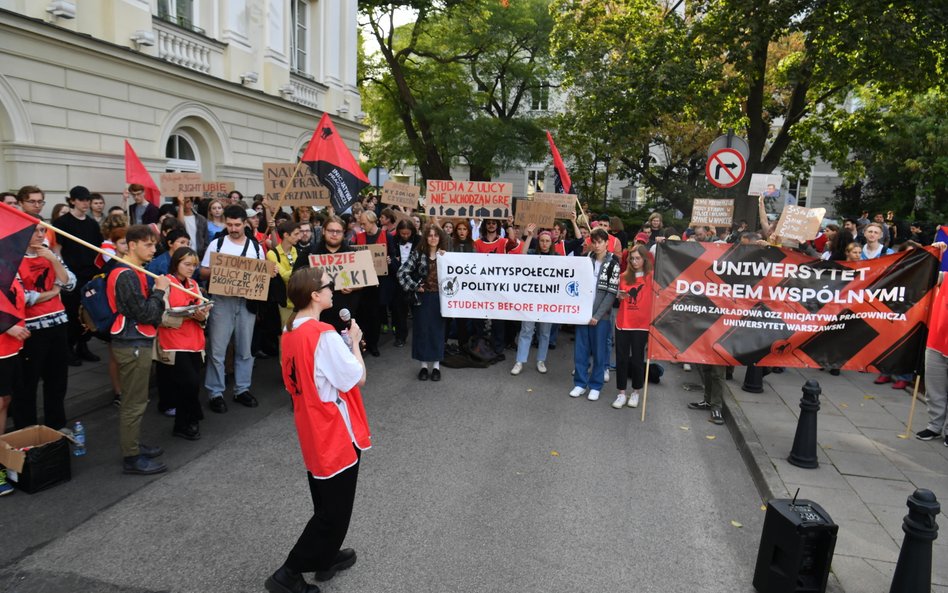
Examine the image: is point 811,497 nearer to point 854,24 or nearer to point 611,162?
point 854,24

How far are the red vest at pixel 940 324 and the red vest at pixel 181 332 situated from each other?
23.3ft

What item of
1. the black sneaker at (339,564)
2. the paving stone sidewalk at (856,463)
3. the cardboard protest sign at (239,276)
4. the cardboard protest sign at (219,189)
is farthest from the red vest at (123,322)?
the cardboard protest sign at (219,189)

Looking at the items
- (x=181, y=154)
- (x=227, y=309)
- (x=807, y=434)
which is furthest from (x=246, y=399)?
(x=181, y=154)

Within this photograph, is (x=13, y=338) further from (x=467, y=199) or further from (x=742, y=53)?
(x=742, y=53)

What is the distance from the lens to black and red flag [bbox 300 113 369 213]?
8992mm

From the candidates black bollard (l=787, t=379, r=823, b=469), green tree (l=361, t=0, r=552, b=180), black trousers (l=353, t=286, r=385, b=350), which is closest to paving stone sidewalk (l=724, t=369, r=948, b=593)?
black bollard (l=787, t=379, r=823, b=469)

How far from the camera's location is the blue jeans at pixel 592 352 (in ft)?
26.8

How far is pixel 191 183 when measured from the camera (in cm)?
1022

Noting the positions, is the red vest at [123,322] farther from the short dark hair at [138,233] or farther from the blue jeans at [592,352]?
the blue jeans at [592,352]

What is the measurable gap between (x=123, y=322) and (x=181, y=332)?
0.72 m

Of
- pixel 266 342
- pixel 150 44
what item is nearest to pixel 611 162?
pixel 150 44

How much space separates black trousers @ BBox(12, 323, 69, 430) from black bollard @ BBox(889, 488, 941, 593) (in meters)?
6.35

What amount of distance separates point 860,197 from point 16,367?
38316 millimetres

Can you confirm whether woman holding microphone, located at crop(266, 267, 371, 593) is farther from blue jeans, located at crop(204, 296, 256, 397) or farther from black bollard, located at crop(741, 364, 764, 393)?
black bollard, located at crop(741, 364, 764, 393)
